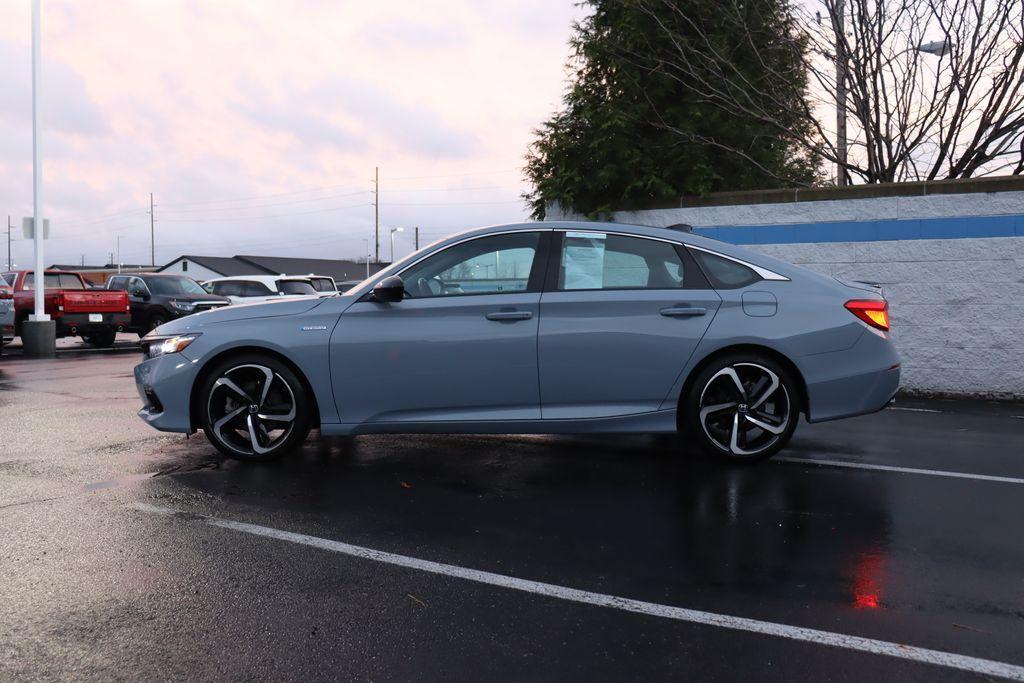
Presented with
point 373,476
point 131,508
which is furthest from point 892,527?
point 131,508

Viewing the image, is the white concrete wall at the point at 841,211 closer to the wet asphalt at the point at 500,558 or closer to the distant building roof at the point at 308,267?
the wet asphalt at the point at 500,558

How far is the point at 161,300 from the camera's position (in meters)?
20.6

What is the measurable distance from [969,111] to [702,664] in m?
10.4

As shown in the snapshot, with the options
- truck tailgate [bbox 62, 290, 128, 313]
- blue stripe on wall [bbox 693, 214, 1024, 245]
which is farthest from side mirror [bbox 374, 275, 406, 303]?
truck tailgate [bbox 62, 290, 128, 313]

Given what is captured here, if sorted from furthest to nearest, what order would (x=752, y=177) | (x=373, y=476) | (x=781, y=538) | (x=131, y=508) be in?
(x=752, y=177) < (x=373, y=476) < (x=131, y=508) < (x=781, y=538)

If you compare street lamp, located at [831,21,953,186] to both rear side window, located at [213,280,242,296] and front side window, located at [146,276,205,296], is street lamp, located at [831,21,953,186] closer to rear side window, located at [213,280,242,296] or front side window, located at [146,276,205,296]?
rear side window, located at [213,280,242,296]

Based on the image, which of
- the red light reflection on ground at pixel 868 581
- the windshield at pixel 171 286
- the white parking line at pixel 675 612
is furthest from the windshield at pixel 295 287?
the red light reflection on ground at pixel 868 581

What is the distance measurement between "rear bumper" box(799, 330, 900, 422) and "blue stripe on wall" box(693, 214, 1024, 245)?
15.0ft

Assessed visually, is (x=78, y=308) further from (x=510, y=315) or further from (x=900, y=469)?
(x=900, y=469)

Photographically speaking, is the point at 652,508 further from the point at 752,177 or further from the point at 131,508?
the point at 752,177

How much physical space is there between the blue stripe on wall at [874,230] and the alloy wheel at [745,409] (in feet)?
15.4

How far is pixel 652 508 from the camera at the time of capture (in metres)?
4.82

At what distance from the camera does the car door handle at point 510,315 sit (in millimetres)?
5652

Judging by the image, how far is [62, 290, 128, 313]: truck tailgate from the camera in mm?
18094
